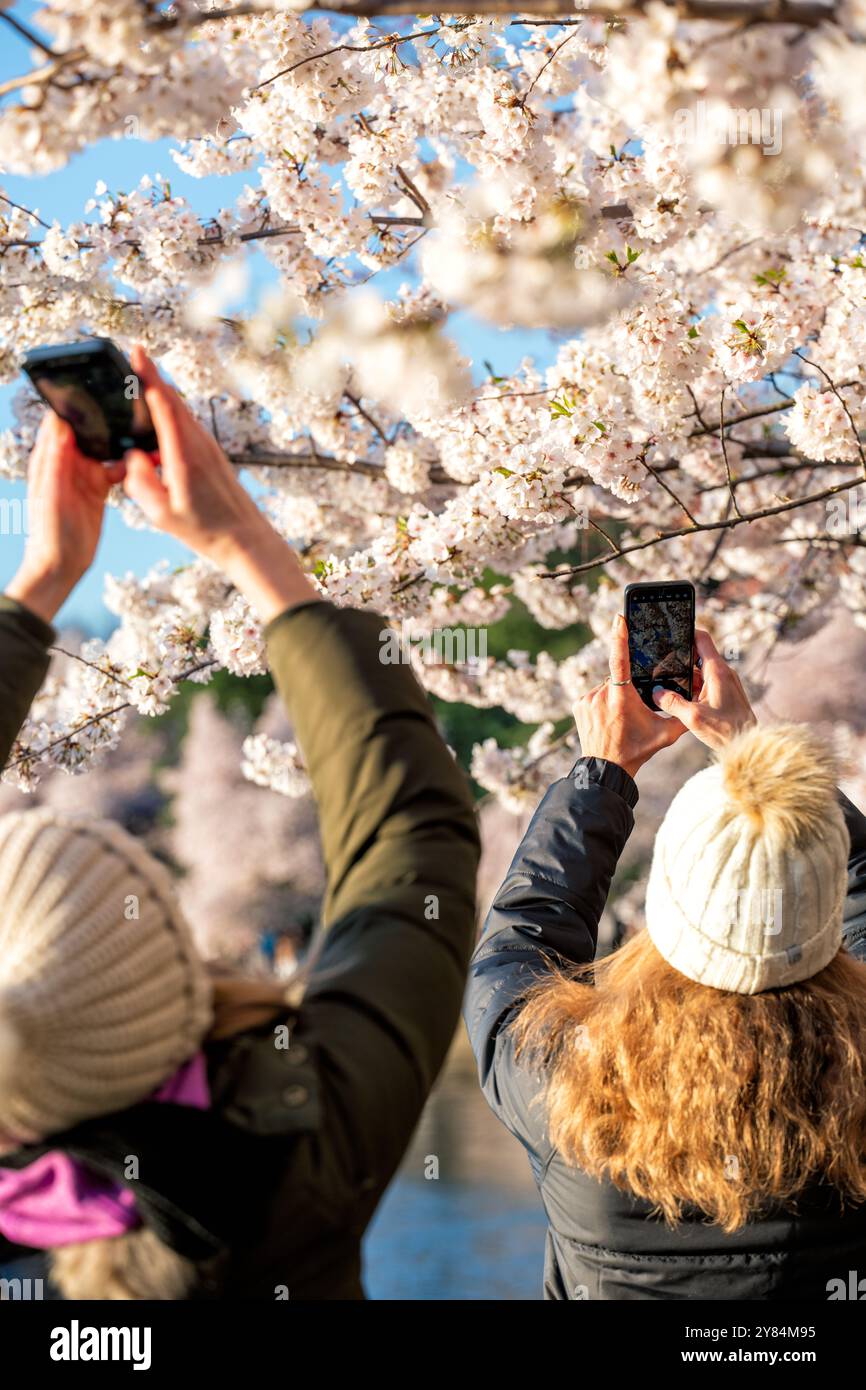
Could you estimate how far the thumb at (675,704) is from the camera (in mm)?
2186

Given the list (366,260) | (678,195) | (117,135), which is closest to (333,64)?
(366,260)

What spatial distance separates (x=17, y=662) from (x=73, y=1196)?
54 cm

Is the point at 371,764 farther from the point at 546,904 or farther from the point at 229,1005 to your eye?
the point at 546,904

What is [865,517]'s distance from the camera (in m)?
5.57

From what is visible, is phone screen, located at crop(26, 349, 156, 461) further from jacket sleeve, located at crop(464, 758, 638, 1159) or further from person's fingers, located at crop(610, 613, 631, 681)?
person's fingers, located at crop(610, 613, 631, 681)

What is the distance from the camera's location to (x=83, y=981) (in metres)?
1.11

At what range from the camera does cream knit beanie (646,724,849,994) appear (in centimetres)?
165

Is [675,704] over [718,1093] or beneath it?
over

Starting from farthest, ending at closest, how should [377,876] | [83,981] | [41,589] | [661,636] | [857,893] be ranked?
1. [661,636]
2. [857,893]
3. [41,589]
4. [377,876]
5. [83,981]

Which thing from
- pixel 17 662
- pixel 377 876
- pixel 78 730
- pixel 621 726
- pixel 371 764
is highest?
pixel 78 730

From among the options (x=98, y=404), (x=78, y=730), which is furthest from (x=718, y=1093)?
(x=78, y=730)

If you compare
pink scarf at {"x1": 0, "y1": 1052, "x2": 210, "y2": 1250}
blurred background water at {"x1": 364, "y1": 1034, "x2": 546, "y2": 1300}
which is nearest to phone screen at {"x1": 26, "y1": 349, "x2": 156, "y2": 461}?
pink scarf at {"x1": 0, "y1": 1052, "x2": 210, "y2": 1250}

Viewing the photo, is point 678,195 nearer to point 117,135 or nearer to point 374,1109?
point 117,135

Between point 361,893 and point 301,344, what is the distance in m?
4.70
